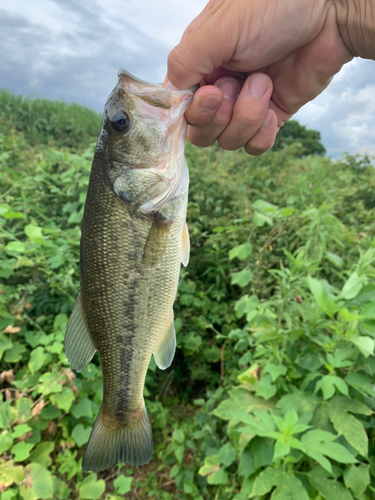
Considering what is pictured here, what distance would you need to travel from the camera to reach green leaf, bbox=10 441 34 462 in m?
1.96

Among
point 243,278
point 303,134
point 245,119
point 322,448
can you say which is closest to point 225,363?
point 243,278

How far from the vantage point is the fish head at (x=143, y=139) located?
4.23 feet

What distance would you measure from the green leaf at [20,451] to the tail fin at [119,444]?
98 cm

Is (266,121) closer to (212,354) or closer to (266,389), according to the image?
(266,389)

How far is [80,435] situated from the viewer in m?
2.28

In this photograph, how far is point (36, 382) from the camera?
90.4 inches

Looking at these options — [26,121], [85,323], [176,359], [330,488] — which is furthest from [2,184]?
[26,121]

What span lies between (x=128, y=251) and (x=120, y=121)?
0.53m

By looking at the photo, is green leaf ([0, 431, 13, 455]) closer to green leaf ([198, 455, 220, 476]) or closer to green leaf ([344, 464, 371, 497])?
green leaf ([198, 455, 220, 476])

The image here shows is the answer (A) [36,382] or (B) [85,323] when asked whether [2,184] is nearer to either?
(A) [36,382]

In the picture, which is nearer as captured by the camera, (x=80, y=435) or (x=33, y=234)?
(x=80, y=435)

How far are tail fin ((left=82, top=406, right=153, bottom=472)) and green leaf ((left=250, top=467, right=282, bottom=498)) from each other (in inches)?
20.8

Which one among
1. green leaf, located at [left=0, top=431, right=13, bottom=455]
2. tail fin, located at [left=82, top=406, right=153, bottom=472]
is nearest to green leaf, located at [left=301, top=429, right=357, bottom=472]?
tail fin, located at [left=82, top=406, right=153, bottom=472]

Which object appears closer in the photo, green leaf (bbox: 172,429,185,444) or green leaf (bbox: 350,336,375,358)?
green leaf (bbox: 350,336,375,358)
